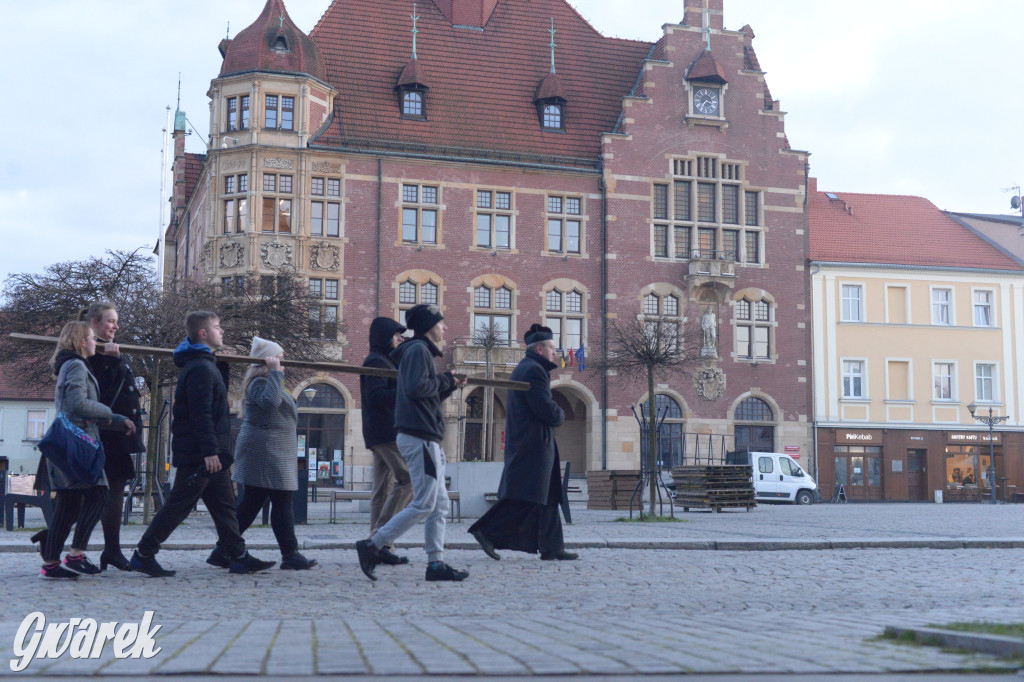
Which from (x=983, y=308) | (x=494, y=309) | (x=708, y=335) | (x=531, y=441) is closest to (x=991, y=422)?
(x=983, y=308)

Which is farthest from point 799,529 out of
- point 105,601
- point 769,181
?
point 769,181

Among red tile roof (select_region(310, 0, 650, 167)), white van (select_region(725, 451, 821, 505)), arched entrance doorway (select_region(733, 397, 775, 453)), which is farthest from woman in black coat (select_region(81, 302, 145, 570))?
arched entrance doorway (select_region(733, 397, 775, 453))

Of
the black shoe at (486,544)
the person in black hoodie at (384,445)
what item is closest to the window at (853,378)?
the black shoe at (486,544)

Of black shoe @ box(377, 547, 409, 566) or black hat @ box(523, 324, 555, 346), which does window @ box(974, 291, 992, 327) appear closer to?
black hat @ box(523, 324, 555, 346)

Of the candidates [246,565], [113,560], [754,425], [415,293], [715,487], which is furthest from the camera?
[754,425]

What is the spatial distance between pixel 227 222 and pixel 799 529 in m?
29.3

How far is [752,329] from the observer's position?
4559 centimetres

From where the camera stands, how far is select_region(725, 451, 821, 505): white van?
37.4m

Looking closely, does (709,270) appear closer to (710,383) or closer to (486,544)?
(710,383)

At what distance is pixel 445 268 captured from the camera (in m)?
42.9

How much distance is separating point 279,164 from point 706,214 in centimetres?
1593

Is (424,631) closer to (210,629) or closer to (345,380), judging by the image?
(210,629)

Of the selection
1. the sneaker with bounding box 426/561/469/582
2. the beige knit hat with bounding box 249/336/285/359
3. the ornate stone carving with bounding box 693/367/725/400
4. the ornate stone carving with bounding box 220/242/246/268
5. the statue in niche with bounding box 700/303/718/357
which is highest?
the ornate stone carving with bounding box 220/242/246/268

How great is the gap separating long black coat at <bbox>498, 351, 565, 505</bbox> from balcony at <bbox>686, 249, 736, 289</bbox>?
34.7 m
